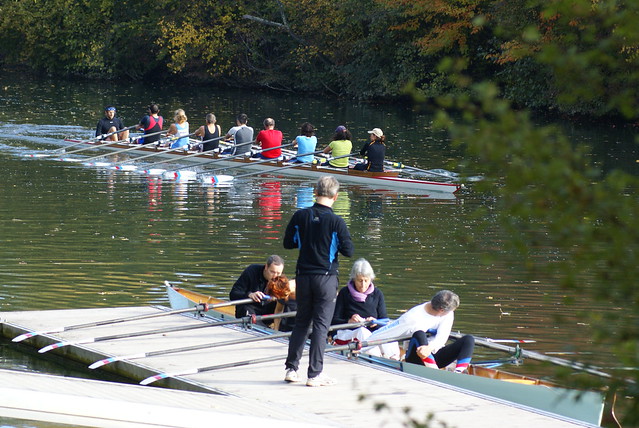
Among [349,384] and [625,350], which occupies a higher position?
[625,350]

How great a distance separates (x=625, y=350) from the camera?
2893 mm

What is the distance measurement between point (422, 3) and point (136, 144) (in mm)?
15489

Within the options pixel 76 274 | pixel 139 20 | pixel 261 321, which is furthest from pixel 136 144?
pixel 139 20

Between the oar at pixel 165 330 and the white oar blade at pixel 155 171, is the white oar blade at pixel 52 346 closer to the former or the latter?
the oar at pixel 165 330

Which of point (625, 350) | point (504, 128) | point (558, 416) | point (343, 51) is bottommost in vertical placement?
point (558, 416)

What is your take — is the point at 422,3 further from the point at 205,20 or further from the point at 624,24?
the point at 624,24

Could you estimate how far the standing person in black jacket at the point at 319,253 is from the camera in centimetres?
751

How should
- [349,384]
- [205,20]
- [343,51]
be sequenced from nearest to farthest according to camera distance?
[349,384] → [343,51] → [205,20]

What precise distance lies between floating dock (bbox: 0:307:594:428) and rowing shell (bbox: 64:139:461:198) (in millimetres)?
9993

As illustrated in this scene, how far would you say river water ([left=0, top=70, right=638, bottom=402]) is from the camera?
1120 centimetres

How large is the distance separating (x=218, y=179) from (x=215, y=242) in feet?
19.7

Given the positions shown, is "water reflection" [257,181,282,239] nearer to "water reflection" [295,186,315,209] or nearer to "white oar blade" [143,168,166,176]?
"water reflection" [295,186,315,209]

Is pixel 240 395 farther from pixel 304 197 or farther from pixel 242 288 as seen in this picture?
pixel 304 197

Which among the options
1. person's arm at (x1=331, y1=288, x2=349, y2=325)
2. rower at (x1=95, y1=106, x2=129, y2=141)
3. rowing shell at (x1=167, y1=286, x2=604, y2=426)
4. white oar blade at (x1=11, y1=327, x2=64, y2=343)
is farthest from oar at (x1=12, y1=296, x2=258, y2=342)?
rower at (x1=95, y1=106, x2=129, y2=141)
